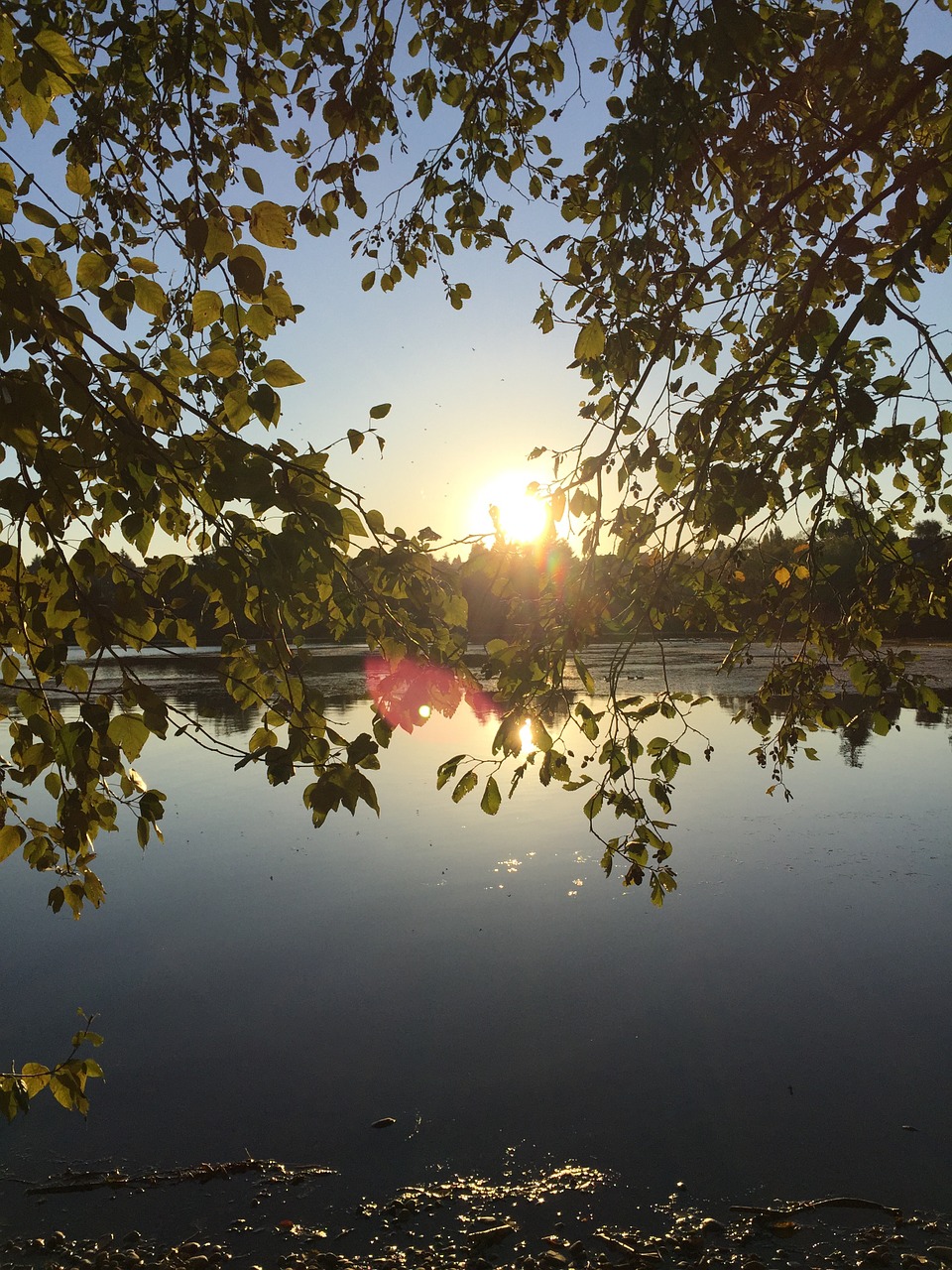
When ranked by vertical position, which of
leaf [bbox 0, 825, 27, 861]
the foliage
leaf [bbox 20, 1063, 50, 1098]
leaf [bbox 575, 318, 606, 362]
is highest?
leaf [bbox 575, 318, 606, 362]

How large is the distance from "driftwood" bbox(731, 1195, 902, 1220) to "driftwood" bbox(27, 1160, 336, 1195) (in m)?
2.13

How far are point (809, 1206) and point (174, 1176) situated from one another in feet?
10.6

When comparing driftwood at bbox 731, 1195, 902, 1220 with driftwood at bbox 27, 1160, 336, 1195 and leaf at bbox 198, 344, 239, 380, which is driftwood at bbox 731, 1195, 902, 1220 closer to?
driftwood at bbox 27, 1160, 336, 1195

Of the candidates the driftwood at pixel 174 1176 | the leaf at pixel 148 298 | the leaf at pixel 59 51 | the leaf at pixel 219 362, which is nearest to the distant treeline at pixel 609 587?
the leaf at pixel 219 362

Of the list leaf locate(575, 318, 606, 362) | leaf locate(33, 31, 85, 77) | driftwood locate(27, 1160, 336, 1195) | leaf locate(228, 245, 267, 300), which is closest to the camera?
leaf locate(33, 31, 85, 77)

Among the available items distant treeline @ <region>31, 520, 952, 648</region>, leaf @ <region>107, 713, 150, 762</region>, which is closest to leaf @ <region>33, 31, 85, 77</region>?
distant treeline @ <region>31, 520, 952, 648</region>

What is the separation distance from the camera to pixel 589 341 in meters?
3.03

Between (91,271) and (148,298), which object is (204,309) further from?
(91,271)

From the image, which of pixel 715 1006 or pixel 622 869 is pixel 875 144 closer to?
pixel 715 1006

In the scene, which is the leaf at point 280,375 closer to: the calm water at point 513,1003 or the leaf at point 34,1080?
the calm water at point 513,1003

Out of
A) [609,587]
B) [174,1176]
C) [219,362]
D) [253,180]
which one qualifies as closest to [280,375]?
[219,362]

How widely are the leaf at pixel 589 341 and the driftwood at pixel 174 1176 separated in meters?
4.30

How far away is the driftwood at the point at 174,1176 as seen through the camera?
4602 millimetres

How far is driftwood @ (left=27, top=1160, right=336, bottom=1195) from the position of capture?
460 cm
